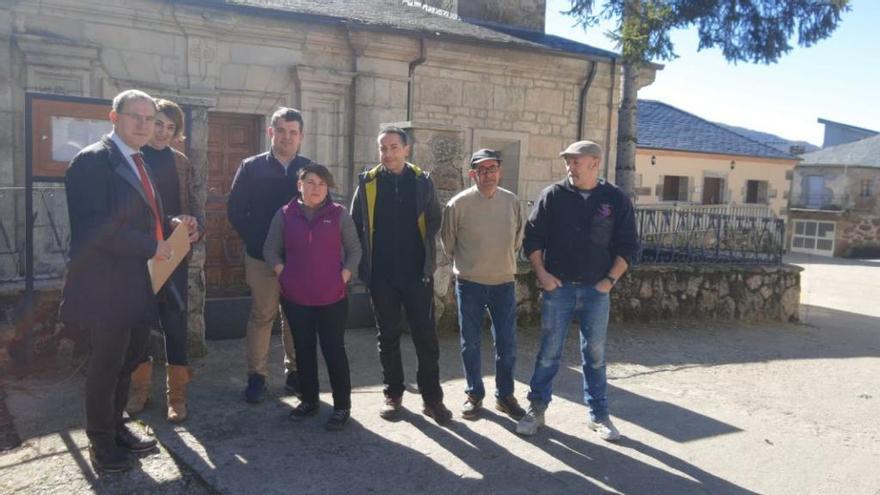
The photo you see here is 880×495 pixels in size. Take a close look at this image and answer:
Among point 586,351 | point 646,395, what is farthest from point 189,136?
point 646,395

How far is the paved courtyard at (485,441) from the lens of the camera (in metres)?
3.39

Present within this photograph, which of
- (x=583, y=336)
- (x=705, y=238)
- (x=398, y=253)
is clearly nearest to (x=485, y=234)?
(x=398, y=253)

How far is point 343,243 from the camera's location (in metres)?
4.10

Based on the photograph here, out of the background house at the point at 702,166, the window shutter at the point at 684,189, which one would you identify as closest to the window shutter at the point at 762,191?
the background house at the point at 702,166

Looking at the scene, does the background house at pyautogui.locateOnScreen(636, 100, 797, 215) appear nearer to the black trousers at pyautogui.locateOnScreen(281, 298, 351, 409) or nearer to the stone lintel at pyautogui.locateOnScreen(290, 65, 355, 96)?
the stone lintel at pyautogui.locateOnScreen(290, 65, 355, 96)

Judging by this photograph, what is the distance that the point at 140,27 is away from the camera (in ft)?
25.3

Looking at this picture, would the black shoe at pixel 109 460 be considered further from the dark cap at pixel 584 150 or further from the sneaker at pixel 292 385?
the dark cap at pixel 584 150

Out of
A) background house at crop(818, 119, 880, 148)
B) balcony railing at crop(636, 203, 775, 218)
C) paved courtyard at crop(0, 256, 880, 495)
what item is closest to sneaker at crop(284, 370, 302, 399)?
paved courtyard at crop(0, 256, 880, 495)

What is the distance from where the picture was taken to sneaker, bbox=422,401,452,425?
4219 millimetres

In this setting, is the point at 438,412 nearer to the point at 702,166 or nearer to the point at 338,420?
the point at 338,420

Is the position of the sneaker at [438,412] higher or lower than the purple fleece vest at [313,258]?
lower

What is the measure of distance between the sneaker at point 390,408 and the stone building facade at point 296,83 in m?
1.84

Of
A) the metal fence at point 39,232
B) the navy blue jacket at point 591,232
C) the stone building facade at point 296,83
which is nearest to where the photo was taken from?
the navy blue jacket at point 591,232

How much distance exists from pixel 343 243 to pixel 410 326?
67cm
